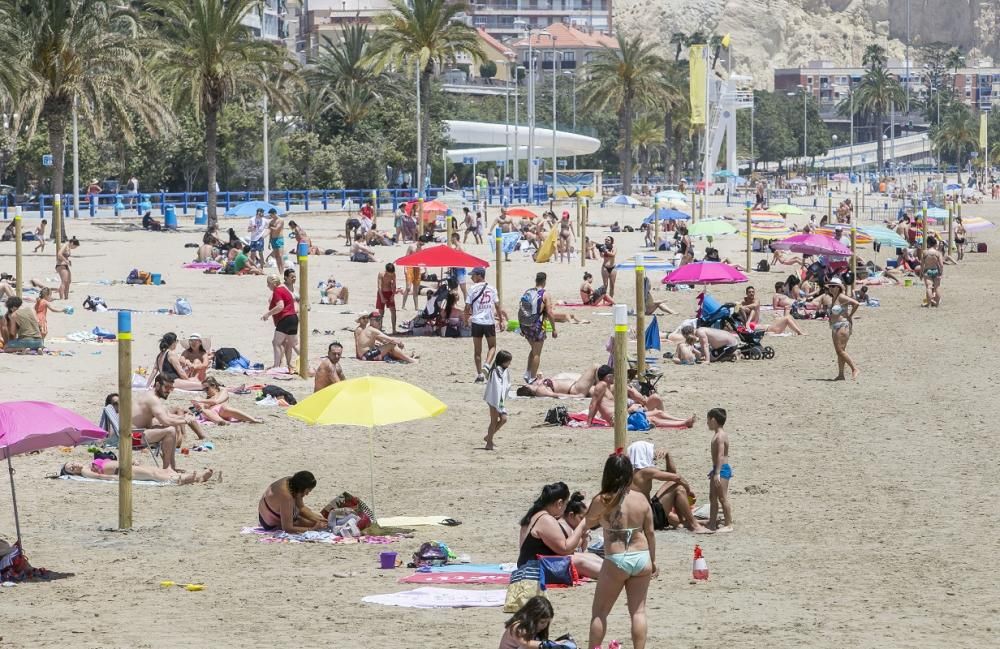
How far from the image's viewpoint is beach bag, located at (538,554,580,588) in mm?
9773

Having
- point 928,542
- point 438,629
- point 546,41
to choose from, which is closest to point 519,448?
point 928,542

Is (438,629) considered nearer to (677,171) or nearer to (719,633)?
(719,633)

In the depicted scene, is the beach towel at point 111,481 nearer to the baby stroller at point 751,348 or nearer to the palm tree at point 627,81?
the baby stroller at point 751,348

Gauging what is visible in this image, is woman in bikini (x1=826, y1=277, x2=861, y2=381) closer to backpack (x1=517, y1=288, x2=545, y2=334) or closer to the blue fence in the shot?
backpack (x1=517, y1=288, x2=545, y2=334)

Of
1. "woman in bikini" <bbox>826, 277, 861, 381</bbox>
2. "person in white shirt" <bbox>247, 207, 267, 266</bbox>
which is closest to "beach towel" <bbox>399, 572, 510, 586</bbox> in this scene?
"woman in bikini" <bbox>826, 277, 861, 381</bbox>

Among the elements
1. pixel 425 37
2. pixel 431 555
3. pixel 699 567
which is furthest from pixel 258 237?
pixel 699 567

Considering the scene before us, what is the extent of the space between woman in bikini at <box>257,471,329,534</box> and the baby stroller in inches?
463

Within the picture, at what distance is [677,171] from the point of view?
88.8 m

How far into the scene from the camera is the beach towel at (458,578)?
10070mm

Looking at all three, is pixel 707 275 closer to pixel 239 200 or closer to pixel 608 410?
pixel 608 410

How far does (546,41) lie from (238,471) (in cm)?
14935

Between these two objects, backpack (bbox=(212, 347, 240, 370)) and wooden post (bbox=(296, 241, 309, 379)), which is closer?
wooden post (bbox=(296, 241, 309, 379))

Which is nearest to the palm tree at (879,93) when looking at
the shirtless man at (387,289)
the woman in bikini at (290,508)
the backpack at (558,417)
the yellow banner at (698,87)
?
the yellow banner at (698,87)

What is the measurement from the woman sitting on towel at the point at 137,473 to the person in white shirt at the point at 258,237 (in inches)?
789
